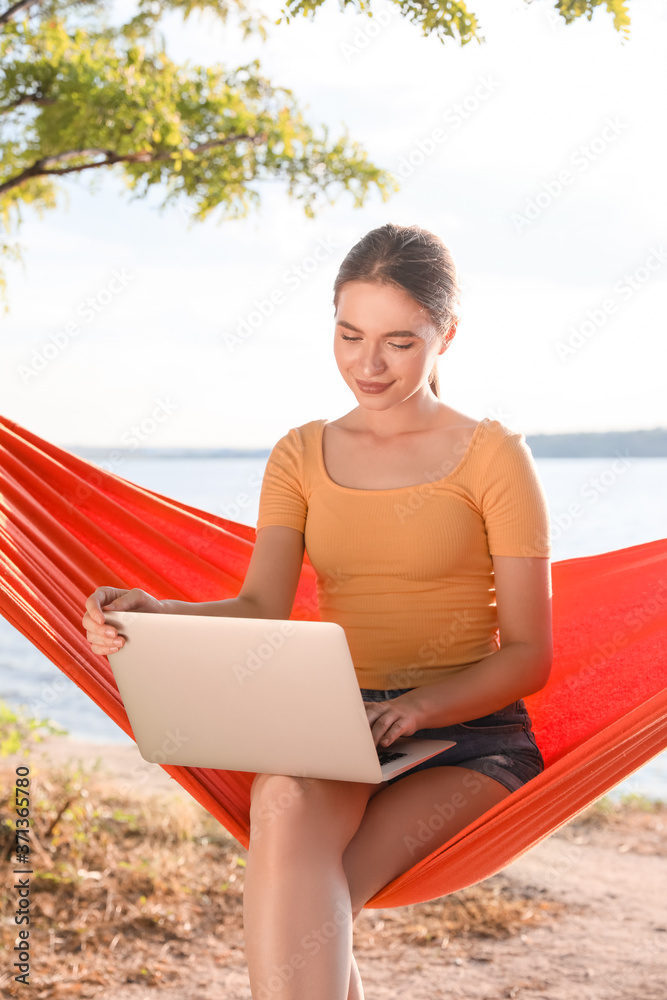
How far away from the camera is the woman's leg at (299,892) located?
939 millimetres

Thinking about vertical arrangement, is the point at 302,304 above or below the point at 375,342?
above

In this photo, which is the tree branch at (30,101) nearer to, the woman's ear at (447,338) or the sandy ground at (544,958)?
the woman's ear at (447,338)

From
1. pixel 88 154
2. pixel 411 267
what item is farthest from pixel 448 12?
pixel 88 154

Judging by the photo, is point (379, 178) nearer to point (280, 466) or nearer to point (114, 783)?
point (280, 466)

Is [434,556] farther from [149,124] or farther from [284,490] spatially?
[149,124]

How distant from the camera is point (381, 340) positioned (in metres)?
1.31

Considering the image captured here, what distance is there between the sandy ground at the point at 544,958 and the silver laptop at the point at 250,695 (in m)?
1.10

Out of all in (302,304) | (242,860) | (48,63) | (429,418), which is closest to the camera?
(429,418)

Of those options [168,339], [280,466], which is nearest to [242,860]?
[280,466]

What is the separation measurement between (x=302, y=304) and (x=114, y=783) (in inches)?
537

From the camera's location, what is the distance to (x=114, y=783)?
3510mm

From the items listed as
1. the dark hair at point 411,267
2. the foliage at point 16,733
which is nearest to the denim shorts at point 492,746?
the dark hair at point 411,267

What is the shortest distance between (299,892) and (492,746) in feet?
1.30

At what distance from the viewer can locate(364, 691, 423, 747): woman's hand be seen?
1114mm
